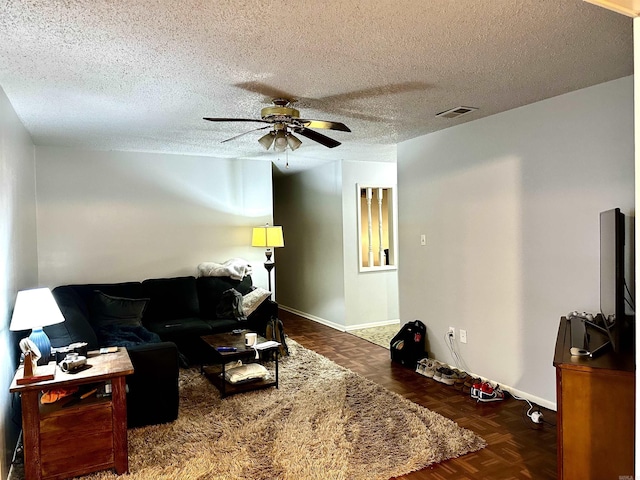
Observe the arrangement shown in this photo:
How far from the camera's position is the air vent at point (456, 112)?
3510 mm

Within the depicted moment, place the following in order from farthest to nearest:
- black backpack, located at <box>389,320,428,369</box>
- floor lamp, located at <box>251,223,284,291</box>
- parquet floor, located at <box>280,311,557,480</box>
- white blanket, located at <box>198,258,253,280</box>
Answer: floor lamp, located at <box>251,223,284,291</box> < white blanket, located at <box>198,258,253,280</box> < black backpack, located at <box>389,320,428,369</box> < parquet floor, located at <box>280,311,557,480</box>

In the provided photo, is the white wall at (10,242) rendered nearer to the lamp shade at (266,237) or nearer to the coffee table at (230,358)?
the coffee table at (230,358)

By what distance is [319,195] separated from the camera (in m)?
6.64

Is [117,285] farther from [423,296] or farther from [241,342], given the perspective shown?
[423,296]

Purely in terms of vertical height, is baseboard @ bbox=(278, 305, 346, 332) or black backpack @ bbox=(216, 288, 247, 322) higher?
black backpack @ bbox=(216, 288, 247, 322)

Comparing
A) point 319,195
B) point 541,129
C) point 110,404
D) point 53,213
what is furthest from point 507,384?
point 53,213

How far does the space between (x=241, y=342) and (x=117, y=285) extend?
5.79ft

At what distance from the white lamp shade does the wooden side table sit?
260mm

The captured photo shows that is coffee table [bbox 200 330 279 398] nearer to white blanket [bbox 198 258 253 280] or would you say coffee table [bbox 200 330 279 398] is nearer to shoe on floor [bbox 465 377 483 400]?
white blanket [bbox 198 258 253 280]

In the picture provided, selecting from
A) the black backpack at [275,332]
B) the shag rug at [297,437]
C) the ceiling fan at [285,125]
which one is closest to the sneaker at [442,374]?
the shag rug at [297,437]

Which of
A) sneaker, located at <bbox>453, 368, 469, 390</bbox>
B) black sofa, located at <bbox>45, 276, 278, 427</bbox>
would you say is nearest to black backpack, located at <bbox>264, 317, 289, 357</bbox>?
black sofa, located at <bbox>45, 276, 278, 427</bbox>

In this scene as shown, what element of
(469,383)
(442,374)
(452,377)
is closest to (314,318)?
(442,374)

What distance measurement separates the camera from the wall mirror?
20.8 ft

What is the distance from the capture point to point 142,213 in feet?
17.3
